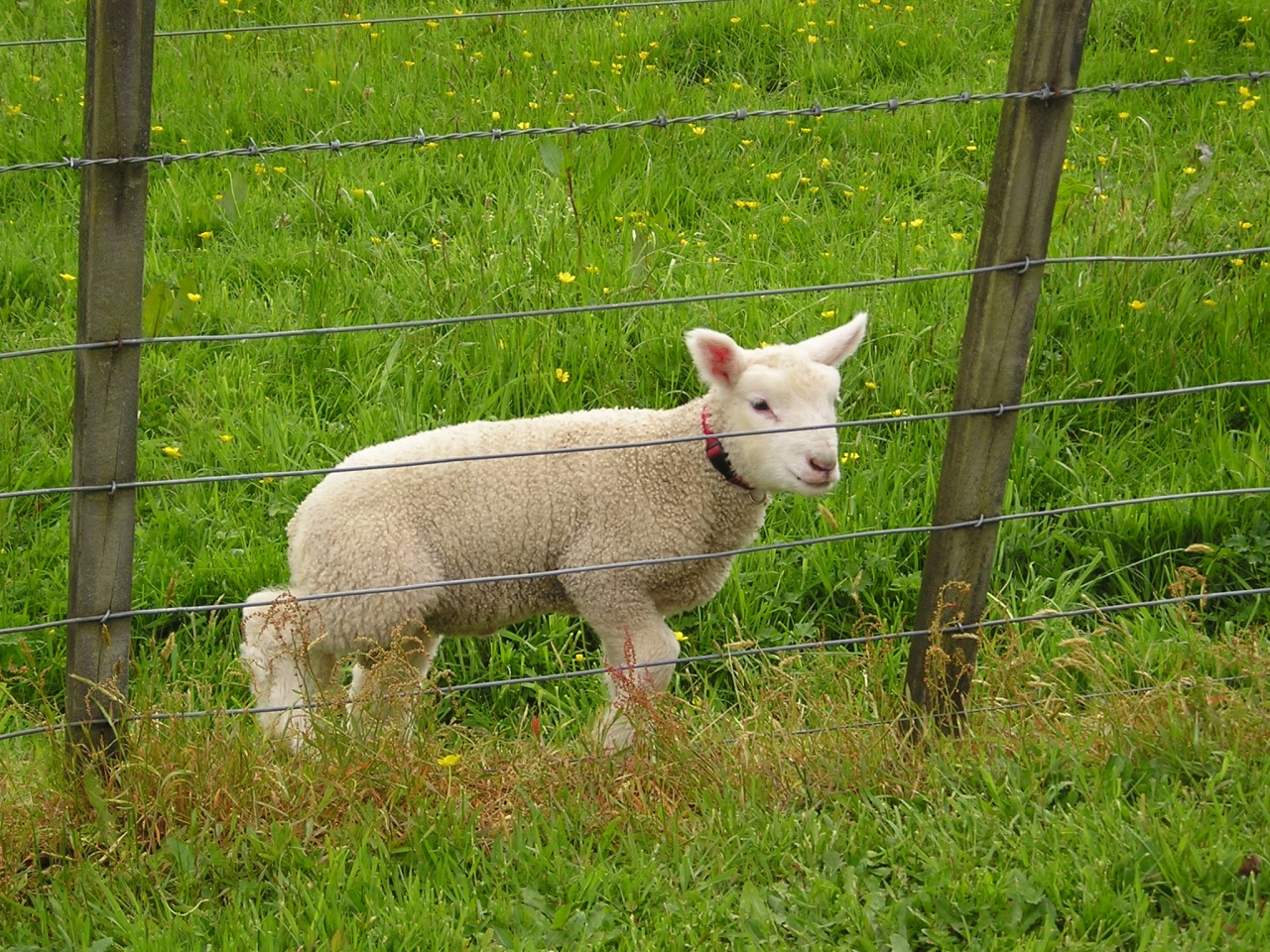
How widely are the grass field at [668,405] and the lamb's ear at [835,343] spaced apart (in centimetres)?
61

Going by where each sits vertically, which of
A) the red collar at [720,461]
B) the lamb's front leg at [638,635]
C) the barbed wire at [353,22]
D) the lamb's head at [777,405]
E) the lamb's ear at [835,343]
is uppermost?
the barbed wire at [353,22]

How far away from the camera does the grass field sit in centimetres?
248

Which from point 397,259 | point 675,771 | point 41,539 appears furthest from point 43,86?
point 675,771

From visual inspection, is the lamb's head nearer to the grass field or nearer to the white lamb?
the white lamb

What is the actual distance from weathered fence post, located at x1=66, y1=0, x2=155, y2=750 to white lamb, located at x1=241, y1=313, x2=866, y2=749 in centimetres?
67

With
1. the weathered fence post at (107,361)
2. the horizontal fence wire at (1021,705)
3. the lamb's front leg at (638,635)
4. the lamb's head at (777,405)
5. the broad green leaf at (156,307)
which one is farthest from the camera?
the broad green leaf at (156,307)

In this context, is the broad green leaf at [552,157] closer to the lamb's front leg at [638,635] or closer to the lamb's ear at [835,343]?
the lamb's ear at [835,343]

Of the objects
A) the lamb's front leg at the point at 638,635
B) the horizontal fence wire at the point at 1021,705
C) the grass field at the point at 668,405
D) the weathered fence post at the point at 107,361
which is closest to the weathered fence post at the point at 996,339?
the horizontal fence wire at the point at 1021,705

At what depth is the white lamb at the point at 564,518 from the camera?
3322 mm

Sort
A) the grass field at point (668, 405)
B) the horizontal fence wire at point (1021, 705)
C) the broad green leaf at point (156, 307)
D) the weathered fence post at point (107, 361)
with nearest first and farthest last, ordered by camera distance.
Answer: the weathered fence post at point (107, 361)
the grass field at point (668, 405)
the horizontal fence wire at point (1021, 705)
the broad green leaf at point (156, 307)

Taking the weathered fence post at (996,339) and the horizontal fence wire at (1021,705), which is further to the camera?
the horizontal fence wire at (1021,705)

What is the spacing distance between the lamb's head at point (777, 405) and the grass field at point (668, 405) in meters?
0.50

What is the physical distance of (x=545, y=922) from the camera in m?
2.41

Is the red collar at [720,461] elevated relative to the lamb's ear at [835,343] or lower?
lower
